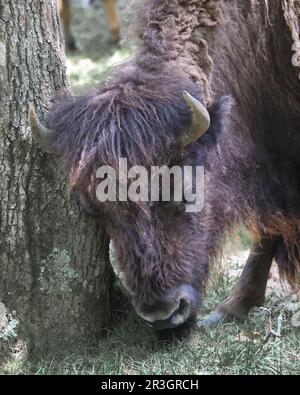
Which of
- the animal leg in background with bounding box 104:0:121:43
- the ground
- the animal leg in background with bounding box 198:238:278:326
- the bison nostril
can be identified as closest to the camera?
the bison nostril

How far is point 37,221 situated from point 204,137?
1.13m

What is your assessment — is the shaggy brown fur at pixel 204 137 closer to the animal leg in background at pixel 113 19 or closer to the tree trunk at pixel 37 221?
the tree trunk at pixel 37 221

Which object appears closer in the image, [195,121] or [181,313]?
[195,121]

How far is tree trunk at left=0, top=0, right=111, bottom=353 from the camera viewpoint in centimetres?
418

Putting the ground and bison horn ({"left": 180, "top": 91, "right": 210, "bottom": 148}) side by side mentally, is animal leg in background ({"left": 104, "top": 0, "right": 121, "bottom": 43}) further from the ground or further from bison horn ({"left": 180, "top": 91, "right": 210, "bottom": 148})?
bison horn ({"left": 180, "top": 91, "right": 210, "bottom": 148})

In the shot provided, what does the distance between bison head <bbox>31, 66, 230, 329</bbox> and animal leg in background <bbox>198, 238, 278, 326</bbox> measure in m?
1.54

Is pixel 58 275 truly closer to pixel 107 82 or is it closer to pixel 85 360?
pixel 85 360

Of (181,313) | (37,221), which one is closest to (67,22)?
(37,221)

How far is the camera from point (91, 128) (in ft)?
12.6

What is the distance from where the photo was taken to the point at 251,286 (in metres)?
5.68

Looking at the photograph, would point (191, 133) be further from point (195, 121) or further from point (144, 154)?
point (144, 154)

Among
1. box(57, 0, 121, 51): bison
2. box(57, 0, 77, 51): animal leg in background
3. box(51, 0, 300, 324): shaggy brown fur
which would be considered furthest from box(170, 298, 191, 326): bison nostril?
box(57, 0, 121, 51): bison
